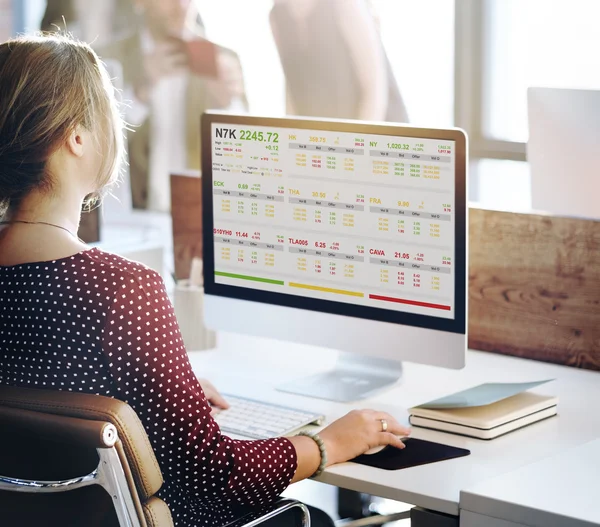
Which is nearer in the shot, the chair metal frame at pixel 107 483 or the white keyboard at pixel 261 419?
the chair metal frame at pixel 107 483

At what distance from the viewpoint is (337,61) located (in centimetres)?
399

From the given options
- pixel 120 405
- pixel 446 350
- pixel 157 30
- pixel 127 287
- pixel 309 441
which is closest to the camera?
pixel 120 405

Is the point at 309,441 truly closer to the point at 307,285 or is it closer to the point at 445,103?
the point at 307,285

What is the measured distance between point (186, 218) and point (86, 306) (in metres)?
1.15

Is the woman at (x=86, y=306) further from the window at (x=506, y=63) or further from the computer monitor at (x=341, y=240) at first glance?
the window at (x=506, y=63)

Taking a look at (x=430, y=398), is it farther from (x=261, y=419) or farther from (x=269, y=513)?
(x=269, y=513)

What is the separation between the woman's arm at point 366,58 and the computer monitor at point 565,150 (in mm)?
1914

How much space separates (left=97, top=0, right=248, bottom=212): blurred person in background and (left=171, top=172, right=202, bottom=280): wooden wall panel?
183 centimetres

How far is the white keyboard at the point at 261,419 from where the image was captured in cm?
172

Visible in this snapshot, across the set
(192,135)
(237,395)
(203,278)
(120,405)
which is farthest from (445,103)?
(120,405)

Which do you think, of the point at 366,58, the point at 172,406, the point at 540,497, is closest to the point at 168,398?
the point at 172,406

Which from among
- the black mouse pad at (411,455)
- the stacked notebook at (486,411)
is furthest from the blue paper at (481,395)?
the black mouse pad at (411,455)

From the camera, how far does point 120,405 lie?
129cm

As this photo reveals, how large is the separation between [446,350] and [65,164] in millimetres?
757
